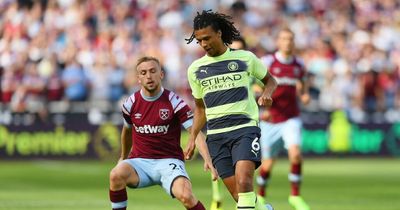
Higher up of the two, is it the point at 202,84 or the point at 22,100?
the point at 202,84

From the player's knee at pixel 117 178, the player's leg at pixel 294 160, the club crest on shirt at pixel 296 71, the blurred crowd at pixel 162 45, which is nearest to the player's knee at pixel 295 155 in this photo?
the player's leg at pixel 294 160

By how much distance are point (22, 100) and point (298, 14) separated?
950 centimetres

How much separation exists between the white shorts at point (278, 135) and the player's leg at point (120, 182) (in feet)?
17.3

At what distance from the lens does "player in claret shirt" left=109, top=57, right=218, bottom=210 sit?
1147 cm

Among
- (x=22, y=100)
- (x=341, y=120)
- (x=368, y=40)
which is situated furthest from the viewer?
(x=368, y=40)

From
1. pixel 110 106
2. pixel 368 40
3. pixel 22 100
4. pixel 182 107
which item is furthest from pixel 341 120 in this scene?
pixel 182 107

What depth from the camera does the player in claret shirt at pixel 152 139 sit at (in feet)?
37.6

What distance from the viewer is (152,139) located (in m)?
11.8

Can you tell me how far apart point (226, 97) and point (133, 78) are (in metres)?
15.4

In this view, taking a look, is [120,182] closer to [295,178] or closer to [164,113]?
[164,113]

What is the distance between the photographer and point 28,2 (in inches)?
1127

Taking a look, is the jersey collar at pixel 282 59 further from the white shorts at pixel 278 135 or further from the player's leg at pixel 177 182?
the player's leg at pixel 177 182

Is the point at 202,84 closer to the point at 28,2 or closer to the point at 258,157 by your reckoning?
the point at 258,157

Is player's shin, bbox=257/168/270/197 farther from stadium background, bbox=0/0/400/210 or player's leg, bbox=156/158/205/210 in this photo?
stadium background, bbox=0/0/400/210
